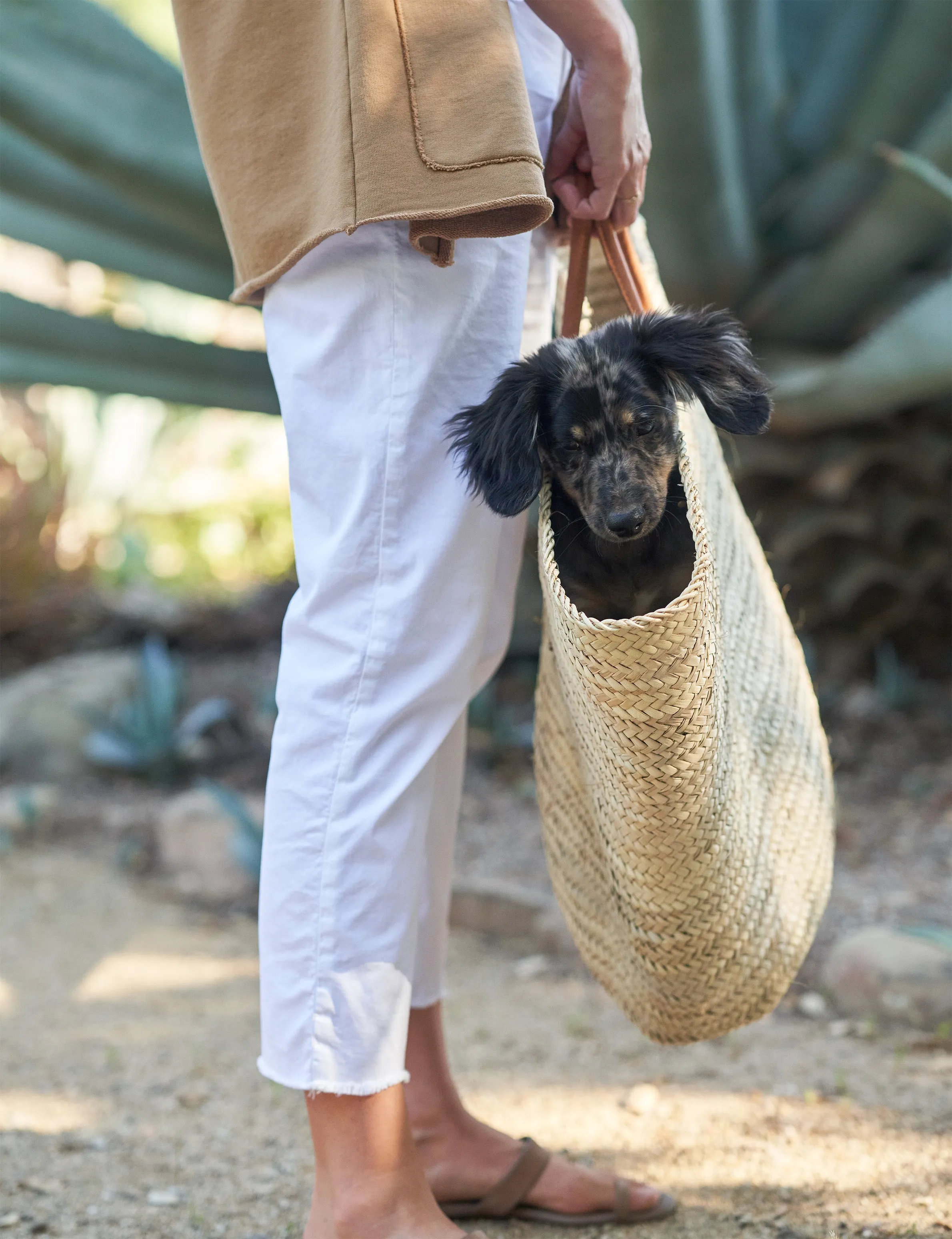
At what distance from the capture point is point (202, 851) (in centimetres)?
322

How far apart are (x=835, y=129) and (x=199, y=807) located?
7.98 ft

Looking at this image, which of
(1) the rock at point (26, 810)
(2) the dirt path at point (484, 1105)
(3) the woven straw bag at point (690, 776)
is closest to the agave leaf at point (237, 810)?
(2) the dirt path at point (484, 1105)

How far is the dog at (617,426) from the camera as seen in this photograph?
54.9 inches

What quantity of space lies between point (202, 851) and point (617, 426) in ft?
7.02

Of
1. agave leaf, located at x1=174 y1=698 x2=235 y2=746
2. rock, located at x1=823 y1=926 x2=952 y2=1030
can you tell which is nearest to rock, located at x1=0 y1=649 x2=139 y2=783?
agave leaf, located at x1=174 y1=698 x2=235 y2=746

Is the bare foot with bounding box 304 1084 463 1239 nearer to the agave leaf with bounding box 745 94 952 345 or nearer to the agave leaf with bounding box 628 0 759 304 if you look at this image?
the agave leaf with bounding box 628 0 759 304

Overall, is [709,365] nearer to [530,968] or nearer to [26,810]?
[530,968]

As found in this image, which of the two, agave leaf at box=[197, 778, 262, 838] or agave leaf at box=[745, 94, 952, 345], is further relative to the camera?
agave leaf at box=[197, 778, 262, 838]

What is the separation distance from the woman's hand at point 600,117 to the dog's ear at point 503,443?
9.7 inches

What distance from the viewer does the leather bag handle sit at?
150 centimetres

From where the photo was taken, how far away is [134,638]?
16.8 ft

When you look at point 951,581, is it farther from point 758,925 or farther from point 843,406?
point 758,925

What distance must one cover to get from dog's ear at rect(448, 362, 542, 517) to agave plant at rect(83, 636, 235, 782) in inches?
98.3

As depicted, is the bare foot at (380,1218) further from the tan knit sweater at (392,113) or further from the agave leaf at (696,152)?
the agave leaf at (696,152)
